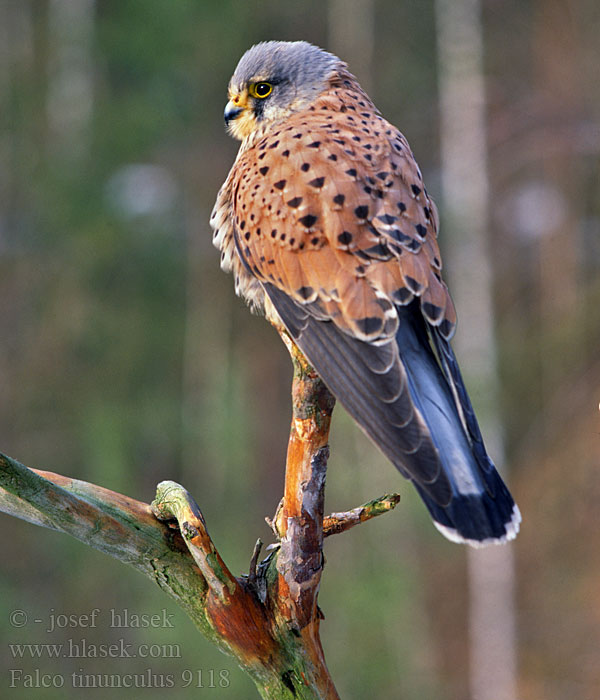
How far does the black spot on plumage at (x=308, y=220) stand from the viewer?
2.15m

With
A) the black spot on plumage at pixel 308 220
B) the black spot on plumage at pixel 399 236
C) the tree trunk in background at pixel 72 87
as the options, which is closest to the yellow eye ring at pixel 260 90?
the black spot on plumage at pixel 308 220

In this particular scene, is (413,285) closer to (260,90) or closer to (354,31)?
(260,90)

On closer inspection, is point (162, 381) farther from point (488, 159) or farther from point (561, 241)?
point (561, 241)

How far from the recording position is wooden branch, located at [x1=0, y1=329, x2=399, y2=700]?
2.01 metres

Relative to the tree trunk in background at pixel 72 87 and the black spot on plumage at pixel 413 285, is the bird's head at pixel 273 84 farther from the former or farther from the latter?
the tree trunk in background at pixel 72 87

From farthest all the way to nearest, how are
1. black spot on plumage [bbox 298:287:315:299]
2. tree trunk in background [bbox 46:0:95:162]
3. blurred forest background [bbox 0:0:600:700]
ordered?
tree trunk in background [bbox 46:0:95:162] < blurred forest background [bbox 0:0:600:700] < black spot on plumage [bbox 298:287:315:299]

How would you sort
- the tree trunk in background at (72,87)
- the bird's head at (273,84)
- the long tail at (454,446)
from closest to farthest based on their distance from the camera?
the long tail at (454,446) < the bird's head at (273,84) < the tree trunk in background at (72,87)

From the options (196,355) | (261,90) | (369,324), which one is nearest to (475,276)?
(196,355)

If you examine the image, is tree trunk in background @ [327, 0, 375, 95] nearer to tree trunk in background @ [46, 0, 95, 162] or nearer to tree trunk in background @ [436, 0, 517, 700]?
tree trunk in background @ [436, 0, 517, 700]

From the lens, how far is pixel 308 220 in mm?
2156

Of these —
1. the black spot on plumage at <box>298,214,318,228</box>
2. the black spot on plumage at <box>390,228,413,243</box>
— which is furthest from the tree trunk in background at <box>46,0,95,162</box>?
the black spot on plumage at <box>390,228,413,243</box>

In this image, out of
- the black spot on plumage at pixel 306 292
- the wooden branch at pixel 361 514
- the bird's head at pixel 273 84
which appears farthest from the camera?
the bird's head at pixel 273 84

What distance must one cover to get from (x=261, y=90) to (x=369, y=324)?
1.03 metres

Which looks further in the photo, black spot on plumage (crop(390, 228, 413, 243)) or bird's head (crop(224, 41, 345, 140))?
bird's head (crop(224, 41, 345, 140))
